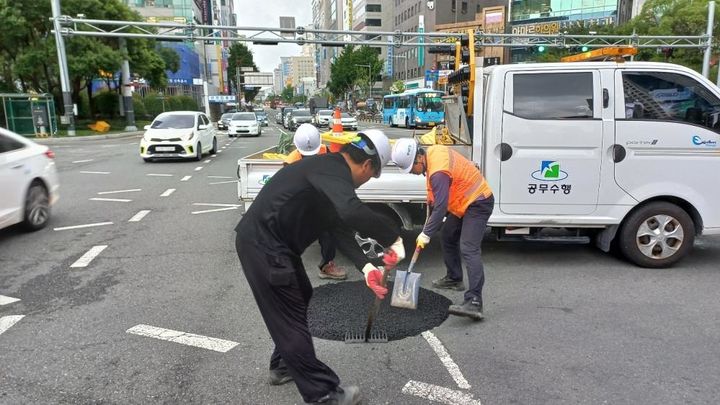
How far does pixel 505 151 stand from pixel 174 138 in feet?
43.0

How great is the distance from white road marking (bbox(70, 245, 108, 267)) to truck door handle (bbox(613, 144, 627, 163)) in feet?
19.3

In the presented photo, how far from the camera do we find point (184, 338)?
4.09 metres

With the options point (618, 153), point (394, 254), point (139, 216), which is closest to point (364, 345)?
point (394, 254)

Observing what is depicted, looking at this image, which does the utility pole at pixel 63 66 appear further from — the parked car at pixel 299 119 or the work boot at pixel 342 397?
the work boot at pixel 342 397

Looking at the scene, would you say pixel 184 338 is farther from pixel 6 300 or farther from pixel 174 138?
pixel 174 138

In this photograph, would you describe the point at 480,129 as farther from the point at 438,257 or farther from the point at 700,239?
the point at 700,239

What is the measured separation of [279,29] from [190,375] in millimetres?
26032

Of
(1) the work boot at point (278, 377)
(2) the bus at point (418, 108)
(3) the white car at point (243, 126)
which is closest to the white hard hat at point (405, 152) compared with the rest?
(1) the work boot at point (278, 377)

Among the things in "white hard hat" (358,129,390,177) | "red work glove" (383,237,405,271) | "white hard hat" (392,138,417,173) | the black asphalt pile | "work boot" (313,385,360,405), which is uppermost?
"white hard hat" (358,129,390,177)

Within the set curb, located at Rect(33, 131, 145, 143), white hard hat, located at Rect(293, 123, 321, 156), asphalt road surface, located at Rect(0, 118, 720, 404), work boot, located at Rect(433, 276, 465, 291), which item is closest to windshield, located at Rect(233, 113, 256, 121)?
curb, located at Rect(33, 131, 145, 143)

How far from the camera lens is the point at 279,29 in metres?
27.4

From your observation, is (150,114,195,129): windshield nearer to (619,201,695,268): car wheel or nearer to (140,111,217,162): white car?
(140,111,217,162): white car

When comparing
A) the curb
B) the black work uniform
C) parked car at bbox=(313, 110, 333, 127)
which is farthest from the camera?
parked car at bbox=(313, 110, 333, 127)

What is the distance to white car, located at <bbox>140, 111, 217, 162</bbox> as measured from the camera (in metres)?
16.3
